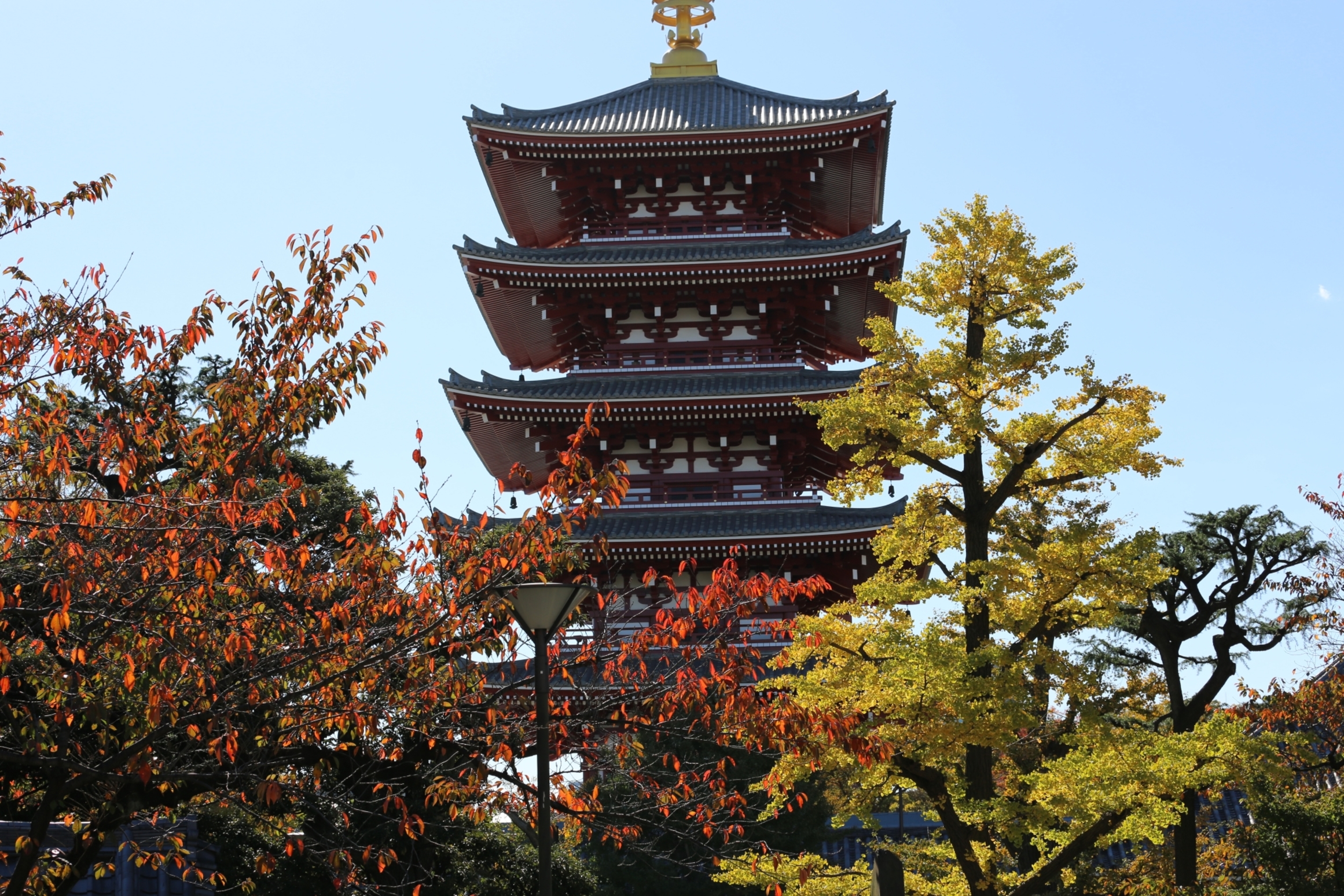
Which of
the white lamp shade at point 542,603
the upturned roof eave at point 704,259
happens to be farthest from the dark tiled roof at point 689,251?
the white lamp shade at point 542,603

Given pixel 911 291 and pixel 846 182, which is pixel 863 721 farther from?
pixel 846 182

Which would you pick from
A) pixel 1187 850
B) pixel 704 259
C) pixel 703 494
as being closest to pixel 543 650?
pixel 1187 850

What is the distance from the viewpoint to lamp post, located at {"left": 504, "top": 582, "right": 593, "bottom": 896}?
30.8 feet

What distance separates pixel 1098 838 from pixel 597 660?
23.7 feet

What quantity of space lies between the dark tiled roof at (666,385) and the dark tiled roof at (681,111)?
5.68m

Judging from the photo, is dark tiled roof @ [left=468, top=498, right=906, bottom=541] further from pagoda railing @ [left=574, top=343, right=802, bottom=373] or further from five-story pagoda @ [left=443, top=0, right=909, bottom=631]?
pagoda railing @ [left=574, top=343, right=802, bottom=373]

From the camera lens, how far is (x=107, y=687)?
31.1 feet

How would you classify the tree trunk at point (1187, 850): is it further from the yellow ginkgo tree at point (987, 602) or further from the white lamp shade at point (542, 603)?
the white lamp shade at point (542, 603)

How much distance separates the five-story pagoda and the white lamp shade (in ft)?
46.0

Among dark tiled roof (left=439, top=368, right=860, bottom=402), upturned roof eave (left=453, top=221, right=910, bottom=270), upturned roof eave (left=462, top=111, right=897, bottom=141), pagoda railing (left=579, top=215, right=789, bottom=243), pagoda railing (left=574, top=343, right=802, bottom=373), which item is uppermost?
upturned roof eave (left=462, top=111, right=897, bottom=141)

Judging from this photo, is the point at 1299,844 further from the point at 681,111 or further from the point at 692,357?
the point at 681,111

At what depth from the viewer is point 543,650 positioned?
947 centimetres

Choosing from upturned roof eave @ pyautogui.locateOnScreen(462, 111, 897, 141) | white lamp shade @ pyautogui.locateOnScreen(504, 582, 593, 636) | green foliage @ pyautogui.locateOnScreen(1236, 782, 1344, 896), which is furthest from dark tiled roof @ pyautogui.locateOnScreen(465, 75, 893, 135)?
white lamp shade @ pyautogui.locateOnScreen(504, 582, 593, 636)

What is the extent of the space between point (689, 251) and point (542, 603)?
1786cm
